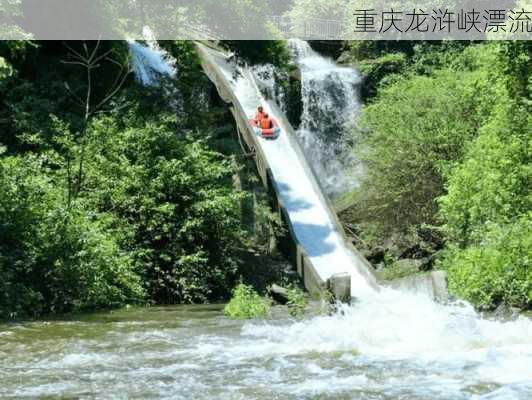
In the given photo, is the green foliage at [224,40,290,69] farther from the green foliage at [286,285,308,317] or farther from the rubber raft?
the green foliage at [286,285,308,317]

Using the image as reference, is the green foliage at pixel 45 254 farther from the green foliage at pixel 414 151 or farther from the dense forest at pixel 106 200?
the green foliage at pixel 414 151

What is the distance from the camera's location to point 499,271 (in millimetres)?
11750

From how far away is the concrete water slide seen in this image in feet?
56.7

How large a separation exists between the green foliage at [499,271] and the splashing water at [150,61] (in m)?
11.5

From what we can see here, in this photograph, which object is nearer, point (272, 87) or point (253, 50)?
point (253, 50)

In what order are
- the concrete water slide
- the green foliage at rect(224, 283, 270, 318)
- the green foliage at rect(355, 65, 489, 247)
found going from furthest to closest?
the green foliage at rect(355, 65, 489, 247)
the concrete water slide
the green foliage at rect(224, 283, 270, 318)

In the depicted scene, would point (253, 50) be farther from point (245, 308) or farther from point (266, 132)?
point (245, 308)

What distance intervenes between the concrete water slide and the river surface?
12.6 ft

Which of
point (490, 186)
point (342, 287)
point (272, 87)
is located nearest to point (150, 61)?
point (272, 87)

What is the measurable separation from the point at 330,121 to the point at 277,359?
19780 millimetres

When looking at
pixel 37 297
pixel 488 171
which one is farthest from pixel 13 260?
pixel 488 171

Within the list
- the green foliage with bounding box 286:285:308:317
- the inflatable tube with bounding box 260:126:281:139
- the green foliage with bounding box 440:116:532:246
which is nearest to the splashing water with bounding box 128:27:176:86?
the inflatable tube with bounding box 260:126:281:139

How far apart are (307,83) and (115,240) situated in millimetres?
13737

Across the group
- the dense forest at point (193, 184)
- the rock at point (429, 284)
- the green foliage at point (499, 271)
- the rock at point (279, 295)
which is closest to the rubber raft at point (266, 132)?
the dense forest at point (193, 184)
